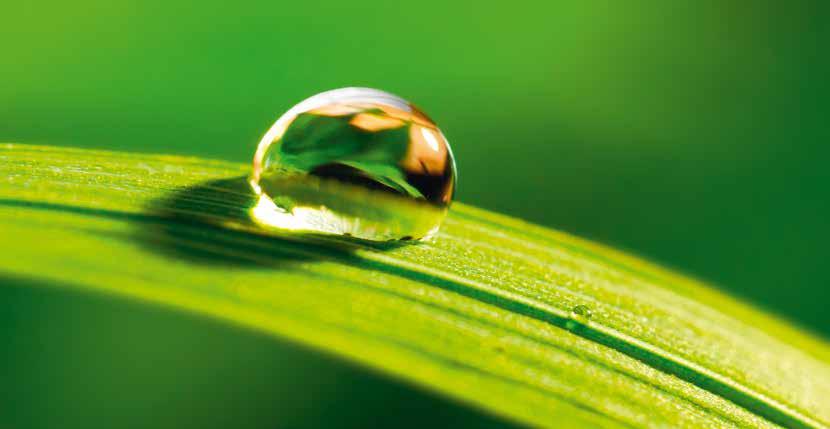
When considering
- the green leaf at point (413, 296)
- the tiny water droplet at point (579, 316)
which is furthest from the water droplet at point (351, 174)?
the tiny water droplet at point (579, 316)

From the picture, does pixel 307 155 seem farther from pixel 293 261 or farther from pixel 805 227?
pixel 805 227

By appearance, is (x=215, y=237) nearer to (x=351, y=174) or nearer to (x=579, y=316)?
(x=351, y=174)

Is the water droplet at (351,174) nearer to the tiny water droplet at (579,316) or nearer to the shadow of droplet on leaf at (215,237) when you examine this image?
the shadow of droplet on leaf at (215,237)

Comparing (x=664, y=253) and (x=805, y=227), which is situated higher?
(x=805, y=227)

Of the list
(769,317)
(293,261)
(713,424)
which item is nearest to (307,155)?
(293,261)

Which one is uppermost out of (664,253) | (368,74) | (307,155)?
A: (368,74)

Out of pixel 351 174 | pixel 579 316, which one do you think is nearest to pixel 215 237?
pixel 351 174

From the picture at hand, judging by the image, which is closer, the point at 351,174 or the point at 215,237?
the point at 215,237
